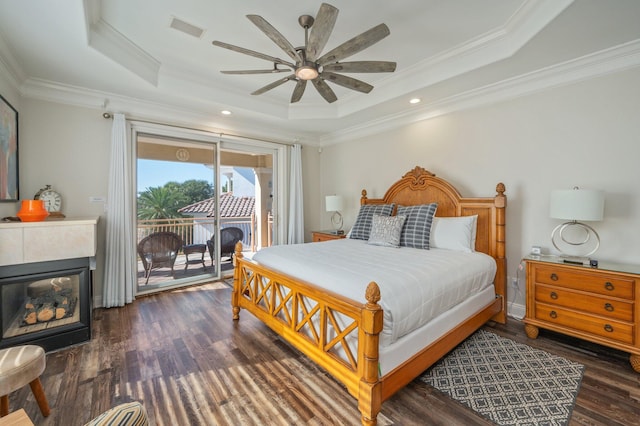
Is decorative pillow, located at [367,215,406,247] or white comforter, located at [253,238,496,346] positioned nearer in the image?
white comforter, located at [253,238,496,346]

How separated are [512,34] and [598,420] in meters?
2.94

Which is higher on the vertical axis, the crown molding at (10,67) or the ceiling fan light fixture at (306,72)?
the crown molding at (10,67)

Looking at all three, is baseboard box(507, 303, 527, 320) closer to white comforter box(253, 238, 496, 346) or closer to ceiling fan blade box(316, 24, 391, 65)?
white comforter box(253, 238, 496, 346)

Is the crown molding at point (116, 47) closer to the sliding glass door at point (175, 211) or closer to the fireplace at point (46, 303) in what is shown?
the sliding glass door at point (175, 211)

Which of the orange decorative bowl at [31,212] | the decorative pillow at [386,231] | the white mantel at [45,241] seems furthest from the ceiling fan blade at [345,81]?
the orange decorative bowl at [31,212]

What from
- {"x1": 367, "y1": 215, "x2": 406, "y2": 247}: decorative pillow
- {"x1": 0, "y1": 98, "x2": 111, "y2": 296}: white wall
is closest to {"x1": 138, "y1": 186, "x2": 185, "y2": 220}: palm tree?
{"x1": 0, "y1": 98, "x2": 111, "y2": 296}: white wall

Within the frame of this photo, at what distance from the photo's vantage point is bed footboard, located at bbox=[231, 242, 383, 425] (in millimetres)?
1556

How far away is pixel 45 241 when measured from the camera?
7.72ft

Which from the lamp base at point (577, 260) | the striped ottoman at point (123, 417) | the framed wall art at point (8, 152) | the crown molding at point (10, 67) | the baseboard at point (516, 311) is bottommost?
the baseboard at point (516, 311)

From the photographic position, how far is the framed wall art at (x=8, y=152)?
2471 millimetres

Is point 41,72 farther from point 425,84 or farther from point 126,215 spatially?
point 425,84

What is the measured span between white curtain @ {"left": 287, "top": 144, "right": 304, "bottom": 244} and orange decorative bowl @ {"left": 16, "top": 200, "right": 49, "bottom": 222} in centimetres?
337

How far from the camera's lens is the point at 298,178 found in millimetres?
5270

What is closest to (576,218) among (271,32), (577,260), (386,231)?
(577,260)
